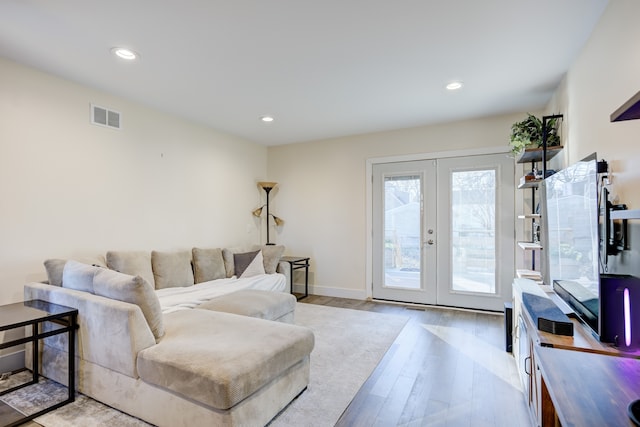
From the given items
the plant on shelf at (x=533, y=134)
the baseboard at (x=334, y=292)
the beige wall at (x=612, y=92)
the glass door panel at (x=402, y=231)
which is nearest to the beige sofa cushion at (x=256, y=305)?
the baseboard at (x=334, y=292)

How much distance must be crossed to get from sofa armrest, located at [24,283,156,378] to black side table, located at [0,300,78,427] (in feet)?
0.18

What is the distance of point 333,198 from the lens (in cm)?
524

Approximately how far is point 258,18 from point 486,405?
2986mm

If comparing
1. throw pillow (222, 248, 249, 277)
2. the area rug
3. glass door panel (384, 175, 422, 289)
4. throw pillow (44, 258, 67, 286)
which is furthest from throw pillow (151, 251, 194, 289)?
glass door panel (384, 175, 422, 289)

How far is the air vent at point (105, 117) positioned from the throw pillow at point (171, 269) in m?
1.43

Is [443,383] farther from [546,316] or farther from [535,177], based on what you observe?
[535,177]

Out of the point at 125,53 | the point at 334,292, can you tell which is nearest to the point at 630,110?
the point at 125,53

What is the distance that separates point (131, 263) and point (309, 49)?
104 inches

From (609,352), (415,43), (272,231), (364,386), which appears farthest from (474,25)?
(272,231)

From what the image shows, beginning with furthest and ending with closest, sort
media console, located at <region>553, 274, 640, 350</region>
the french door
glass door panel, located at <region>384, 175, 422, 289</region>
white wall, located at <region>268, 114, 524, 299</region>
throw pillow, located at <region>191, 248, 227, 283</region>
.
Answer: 1. white wall, located at <region>268, 114, 524, 299</region>
2. glass door panel, located at <region>384, 175, 422, 289</region>
3. the french door
4. throw pillow, located at <region>191, 248, 227, 283</region>
5. media console, located at <region>553, 274, 640, 350</region>

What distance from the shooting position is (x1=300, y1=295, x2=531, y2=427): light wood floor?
2.04m

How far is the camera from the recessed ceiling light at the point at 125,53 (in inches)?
98.0

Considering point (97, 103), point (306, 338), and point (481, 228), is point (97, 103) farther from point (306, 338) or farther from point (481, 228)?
point (481, 228)

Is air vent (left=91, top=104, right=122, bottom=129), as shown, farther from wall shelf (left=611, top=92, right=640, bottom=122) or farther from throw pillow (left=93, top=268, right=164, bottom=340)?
wall shelf (left=611, top=92, right=640, bottom=122)
